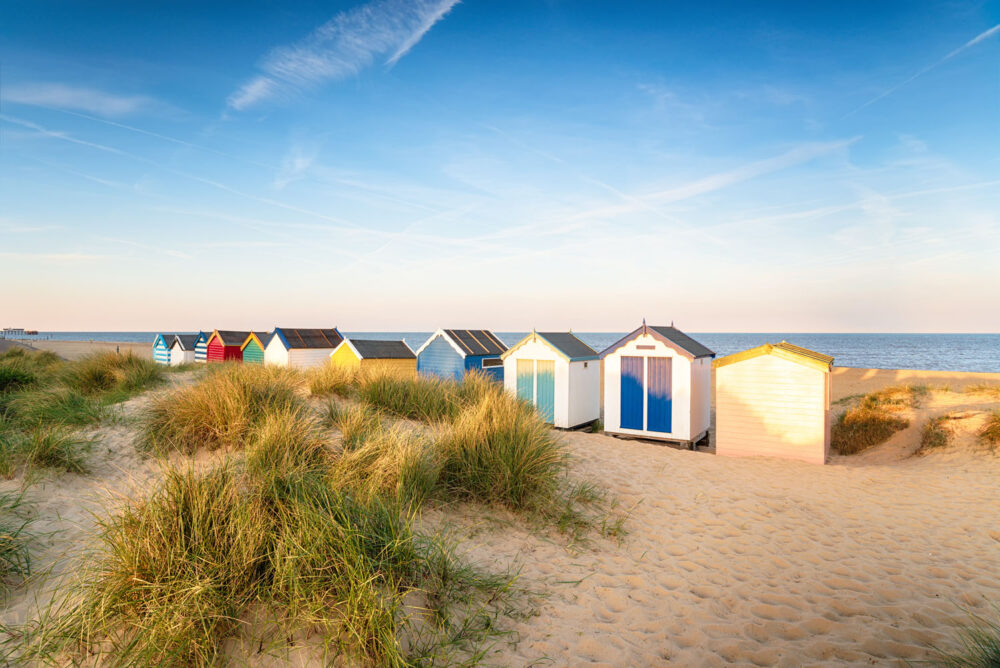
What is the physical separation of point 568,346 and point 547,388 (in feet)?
4.61

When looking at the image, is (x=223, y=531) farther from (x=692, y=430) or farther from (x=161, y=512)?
(x=692, y=430)

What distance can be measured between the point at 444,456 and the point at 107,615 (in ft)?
11.6

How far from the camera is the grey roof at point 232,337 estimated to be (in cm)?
2466

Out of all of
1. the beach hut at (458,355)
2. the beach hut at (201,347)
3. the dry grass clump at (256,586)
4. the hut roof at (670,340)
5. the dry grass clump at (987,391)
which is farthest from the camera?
the beach hut at (201,347)

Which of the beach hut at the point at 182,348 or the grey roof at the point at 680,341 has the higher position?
the grey roof at the point at 680,341

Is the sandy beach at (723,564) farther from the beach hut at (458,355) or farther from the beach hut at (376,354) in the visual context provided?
the beach hut at (376,354)

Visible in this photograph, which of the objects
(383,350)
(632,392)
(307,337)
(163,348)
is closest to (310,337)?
(307,337)

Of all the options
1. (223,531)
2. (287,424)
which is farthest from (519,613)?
(287,424)

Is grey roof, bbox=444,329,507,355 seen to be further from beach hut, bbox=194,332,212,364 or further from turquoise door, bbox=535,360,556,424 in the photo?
beach hut, bbox=194,332,212,364

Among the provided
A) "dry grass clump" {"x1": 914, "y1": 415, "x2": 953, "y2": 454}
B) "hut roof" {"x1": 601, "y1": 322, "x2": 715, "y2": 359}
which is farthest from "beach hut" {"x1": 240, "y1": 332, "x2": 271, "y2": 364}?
"dry grass clump" {"x1": 914, "y1": 415, "x2": 953, "y2": 454}

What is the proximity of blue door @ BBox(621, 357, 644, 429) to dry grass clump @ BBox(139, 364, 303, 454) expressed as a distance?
8874mm

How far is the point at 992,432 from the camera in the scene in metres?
11.6

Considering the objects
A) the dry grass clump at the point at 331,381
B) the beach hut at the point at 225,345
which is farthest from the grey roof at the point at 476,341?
the beach hut at the point at 225,345

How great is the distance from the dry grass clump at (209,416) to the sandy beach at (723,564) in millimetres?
385
